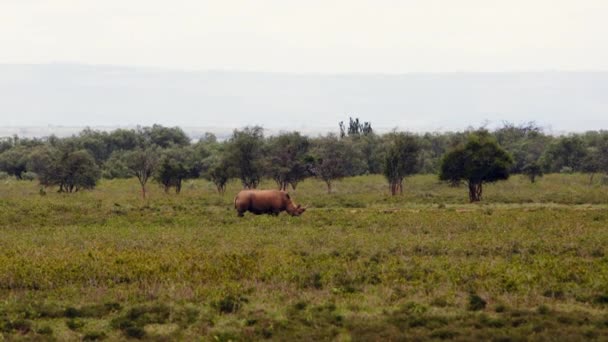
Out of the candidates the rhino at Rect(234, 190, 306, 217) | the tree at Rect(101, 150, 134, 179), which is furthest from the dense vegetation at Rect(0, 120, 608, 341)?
the tree at Rect(101, 150, 134, 179)

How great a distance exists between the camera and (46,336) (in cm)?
1434

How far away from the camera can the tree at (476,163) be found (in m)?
→ 53.3

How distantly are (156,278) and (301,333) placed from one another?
6.25m

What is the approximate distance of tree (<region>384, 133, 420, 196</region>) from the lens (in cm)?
6475

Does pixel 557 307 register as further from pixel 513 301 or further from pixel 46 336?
pixel 46 336

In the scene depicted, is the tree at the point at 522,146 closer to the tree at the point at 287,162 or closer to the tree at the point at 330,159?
the tree at the point at 330,159

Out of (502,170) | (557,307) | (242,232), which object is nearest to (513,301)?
(557,307)

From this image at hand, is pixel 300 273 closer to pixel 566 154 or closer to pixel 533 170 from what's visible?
pixel 533 170

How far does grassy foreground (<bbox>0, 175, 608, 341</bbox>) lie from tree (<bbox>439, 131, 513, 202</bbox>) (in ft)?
65.3

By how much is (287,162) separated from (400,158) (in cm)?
1160

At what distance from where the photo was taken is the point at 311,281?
1883cm

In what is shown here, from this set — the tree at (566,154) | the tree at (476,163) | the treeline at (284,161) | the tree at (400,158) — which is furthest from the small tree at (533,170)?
the tree at (476,163)

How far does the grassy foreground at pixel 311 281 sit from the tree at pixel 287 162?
36.1m

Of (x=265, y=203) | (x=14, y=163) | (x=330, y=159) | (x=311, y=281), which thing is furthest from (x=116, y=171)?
(x=311, y=281)
